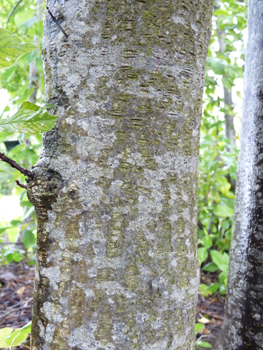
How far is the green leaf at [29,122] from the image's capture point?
544 millimetres

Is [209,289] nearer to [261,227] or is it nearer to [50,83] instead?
[261,227]

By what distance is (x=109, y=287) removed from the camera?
0.61m

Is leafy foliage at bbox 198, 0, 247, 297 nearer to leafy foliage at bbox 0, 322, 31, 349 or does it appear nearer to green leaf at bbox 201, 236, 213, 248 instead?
green leaf at bbox 201, 236, 213, 248

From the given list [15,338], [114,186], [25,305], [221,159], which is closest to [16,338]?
[15,338]

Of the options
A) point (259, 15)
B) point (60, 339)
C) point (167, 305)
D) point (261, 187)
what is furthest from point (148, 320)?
point (259, 15)

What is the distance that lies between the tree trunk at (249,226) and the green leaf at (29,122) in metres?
0.91

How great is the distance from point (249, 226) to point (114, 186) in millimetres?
758

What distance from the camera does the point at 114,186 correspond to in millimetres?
620

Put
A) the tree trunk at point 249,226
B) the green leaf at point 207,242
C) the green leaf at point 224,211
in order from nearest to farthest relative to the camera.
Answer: the tree trunk at point 249,226
the green leaf at point 224,211
the green leaf at point 207,242

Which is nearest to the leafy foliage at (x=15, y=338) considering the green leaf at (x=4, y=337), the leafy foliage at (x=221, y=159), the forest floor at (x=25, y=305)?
the green leaf at (x=4, y=337)

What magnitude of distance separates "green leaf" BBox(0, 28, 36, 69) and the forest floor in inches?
53.9

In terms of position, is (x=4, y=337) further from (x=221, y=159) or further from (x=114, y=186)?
(x=221, y=159)

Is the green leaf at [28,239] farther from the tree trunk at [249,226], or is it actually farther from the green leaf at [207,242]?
the green leaf at [207,242]

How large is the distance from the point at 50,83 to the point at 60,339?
61 cm
